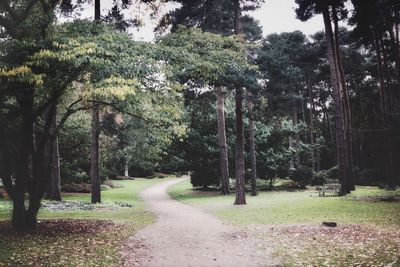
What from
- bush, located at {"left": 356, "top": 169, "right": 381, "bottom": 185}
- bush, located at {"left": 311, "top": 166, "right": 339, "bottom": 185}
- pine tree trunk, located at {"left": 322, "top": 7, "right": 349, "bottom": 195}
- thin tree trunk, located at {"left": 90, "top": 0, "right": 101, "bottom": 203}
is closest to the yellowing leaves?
thin tree trunk, located at {"left": 90, "top": 0, "right": 101, "bottom": 203}

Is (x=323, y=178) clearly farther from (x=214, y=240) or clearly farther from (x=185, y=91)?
(x=214, y=240)

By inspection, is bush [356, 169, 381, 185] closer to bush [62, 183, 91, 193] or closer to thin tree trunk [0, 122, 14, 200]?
bush [62, 183, 91, 193]

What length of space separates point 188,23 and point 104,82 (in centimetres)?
1912

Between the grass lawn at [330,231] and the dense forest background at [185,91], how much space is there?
429cm

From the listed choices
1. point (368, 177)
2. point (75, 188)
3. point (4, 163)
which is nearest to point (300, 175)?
point (368, 177)

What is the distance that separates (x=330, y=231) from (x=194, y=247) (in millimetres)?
4468

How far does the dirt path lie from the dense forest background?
3.16 metres

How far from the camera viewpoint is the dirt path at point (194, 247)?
9062mm

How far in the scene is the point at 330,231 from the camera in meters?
12.6

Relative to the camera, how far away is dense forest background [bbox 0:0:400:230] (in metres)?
10.8

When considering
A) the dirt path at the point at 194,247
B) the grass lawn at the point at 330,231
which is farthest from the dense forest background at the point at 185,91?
the grass lawn at the point at 330,231

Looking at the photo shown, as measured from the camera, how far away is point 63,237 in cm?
1213

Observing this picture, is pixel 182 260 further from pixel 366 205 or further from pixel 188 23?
pixel 188 23

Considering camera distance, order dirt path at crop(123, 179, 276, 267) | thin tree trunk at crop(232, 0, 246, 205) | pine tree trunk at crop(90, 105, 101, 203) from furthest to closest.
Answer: pine tree trunk at crop(90, 105, 101, 203), thin tree trunk at crop(232, 0, 246, 205), dirt path at crop(123, 179, 276, 267)
